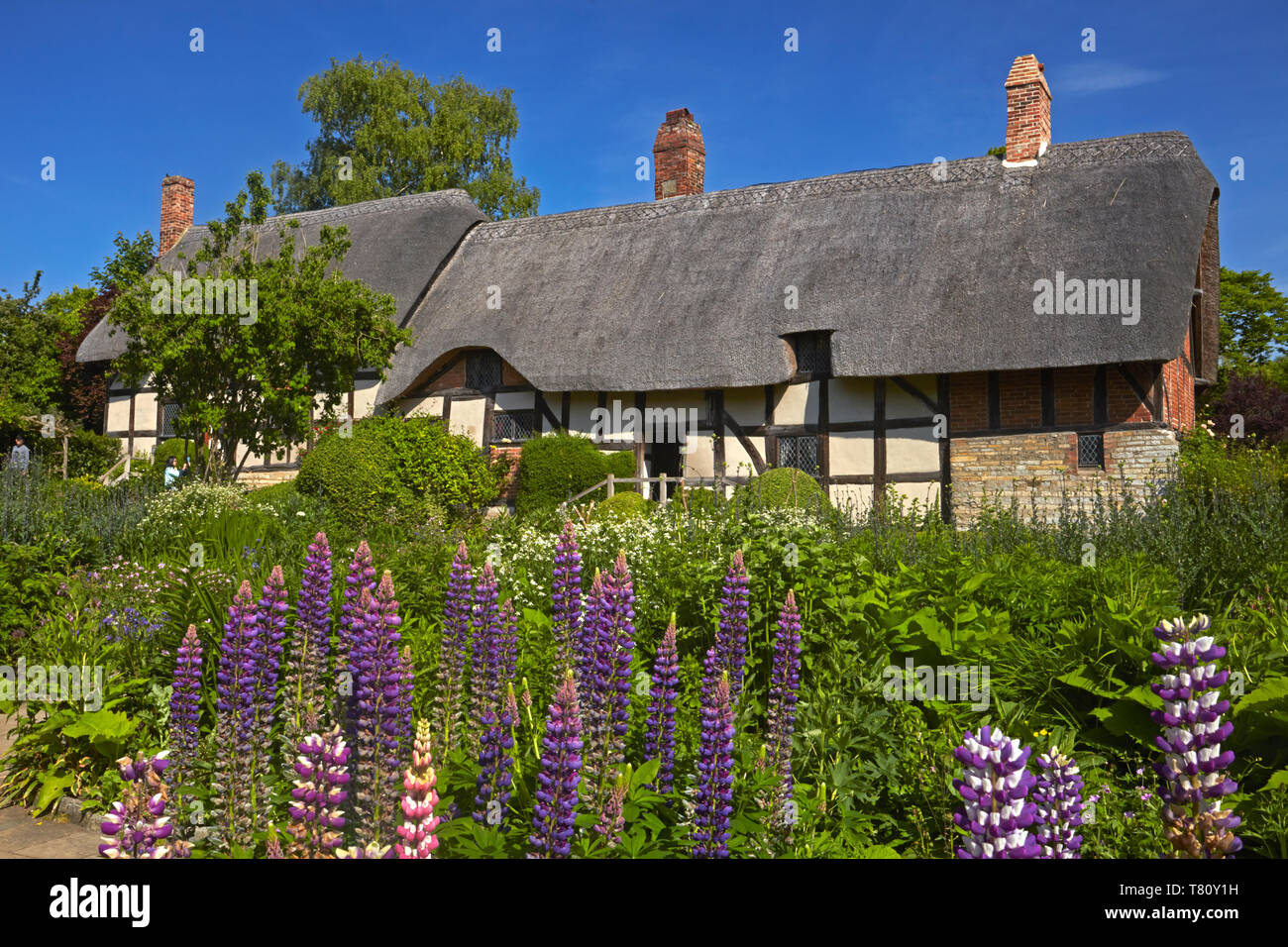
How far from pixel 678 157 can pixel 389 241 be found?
6.50m

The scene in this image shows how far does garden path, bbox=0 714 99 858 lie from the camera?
3893 millimetres

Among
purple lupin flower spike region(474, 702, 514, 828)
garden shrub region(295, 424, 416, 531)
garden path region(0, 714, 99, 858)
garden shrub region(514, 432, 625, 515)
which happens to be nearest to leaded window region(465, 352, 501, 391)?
garden shrub region(514, 432, 625, 515)

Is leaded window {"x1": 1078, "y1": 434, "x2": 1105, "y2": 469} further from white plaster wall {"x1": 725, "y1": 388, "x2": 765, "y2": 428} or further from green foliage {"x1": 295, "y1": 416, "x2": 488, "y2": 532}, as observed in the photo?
green foliage {"x1": 295, "y1": 416, "x2": 488, "y2": 532}

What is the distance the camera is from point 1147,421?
13.4 m

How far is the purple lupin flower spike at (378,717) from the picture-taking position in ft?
7.86

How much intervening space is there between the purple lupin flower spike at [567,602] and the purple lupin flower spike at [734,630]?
1.68 ft

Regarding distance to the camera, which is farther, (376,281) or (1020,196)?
(376,281)

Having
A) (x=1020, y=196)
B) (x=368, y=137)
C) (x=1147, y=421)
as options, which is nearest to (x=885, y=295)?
(x=1020, y=196)

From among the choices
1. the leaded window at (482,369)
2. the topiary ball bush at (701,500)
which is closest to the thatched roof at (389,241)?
the leaded window at (482,369)

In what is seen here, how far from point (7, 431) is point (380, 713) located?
2633 centimetres

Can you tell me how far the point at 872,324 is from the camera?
1476 centimetres

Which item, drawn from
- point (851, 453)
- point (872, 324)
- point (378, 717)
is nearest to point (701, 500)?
point (851, 453)

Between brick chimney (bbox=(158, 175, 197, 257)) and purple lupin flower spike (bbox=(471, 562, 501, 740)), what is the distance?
25.6 meters

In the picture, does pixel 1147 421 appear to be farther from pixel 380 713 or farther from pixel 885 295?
pixel 380 713
